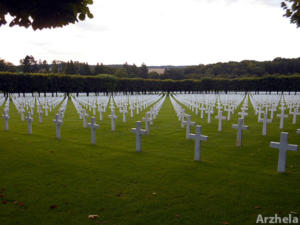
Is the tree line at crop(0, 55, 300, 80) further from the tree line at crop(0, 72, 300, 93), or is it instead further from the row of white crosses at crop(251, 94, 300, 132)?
the row of white crosses at crop(251, 94, 300, 132)

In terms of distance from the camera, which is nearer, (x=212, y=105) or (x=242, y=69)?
(x=212, y=105)

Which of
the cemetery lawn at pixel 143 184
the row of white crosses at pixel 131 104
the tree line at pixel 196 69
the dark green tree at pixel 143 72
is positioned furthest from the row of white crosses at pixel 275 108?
the dark green tree at pixel 143 72

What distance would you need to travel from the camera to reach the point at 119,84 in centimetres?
5656

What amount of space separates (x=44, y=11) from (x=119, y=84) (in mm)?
51412

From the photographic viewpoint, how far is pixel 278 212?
3.65 metres

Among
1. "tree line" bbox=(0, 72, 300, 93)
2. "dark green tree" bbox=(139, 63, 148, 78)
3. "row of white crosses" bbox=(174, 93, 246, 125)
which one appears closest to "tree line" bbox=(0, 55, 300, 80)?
"dark green tree" bbox=(139, 63, 148, 78)

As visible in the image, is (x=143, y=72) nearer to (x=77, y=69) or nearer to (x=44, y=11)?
(x=77, y=69)

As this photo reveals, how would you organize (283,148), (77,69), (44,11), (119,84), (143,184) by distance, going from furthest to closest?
(77,69) < (119,84) < (44,11) < (283,148) < (143,184)

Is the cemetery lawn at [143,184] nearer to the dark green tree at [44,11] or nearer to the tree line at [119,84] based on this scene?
the dark green tree at [44,11]

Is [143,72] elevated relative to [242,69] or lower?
lower

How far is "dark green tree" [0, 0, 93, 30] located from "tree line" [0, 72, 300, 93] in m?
38.0

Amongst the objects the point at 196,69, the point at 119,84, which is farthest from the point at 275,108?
the point at 196,69

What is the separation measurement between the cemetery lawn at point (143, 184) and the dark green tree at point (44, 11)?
3575mm

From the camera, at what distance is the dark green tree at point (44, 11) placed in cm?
531
